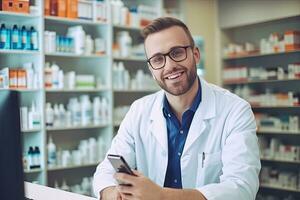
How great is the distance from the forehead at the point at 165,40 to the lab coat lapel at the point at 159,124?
0.28 metres

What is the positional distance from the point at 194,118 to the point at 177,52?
0.29 metres

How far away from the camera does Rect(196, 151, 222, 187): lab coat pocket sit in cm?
173

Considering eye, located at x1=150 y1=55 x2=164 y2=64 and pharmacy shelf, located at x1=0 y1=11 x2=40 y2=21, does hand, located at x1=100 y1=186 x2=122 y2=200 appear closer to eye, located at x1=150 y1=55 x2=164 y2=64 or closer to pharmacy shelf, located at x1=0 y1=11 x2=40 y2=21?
eye, located at x1=150 y1=55 x2=164 y2=64

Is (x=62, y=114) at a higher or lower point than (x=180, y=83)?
lower

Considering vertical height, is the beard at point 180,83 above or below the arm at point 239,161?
above

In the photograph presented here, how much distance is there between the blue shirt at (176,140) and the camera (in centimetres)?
180

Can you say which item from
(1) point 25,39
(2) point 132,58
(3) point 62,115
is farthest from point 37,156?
(2) point 132,58

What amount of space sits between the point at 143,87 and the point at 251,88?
1.61 metres

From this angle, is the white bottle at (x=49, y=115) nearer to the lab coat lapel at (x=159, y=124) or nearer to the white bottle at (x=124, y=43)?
the white bottle at (x=124, y=43)

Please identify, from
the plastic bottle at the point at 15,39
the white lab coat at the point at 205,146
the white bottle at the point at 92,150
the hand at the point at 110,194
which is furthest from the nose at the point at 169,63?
the white bottle at the point at 92,150

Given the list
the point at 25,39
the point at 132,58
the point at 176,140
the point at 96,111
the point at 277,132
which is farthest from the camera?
the point at 277,132

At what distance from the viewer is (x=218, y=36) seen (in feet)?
18.2

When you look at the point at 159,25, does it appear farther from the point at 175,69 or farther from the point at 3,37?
the point at 3,37

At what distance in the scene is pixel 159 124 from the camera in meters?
1.87
